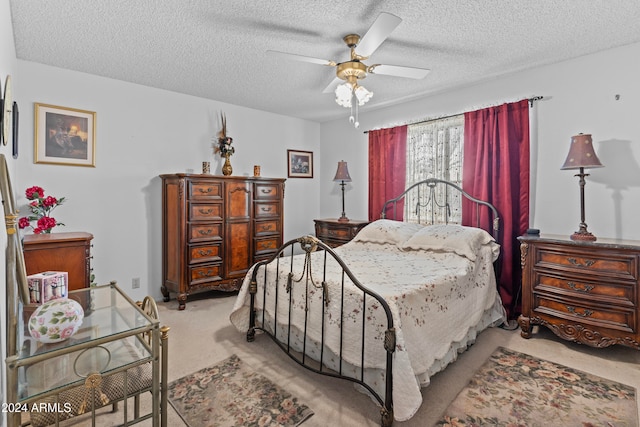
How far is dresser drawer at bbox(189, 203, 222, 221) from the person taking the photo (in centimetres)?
367

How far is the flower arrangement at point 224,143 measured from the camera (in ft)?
14.1

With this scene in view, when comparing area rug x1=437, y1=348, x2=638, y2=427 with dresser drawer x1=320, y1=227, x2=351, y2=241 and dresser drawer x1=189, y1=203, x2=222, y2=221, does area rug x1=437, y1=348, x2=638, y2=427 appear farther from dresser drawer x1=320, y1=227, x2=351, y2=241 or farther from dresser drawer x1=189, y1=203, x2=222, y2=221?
dresser drawer x1=189, y1=203, x2=222, y2=221

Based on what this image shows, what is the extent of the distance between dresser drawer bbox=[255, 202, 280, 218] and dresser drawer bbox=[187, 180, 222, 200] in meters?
0.55

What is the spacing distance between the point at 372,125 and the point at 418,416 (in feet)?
12.5

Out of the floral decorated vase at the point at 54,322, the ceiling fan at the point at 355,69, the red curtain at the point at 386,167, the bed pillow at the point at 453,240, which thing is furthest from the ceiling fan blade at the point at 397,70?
the floral decorated vase at the point at 54,322

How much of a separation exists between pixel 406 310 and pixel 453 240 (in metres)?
1.41

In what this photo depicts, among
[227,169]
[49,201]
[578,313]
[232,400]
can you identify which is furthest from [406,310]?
[49,201]

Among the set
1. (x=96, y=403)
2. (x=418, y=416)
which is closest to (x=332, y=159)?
(x=418, y=416)

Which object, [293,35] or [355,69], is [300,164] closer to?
[293,35]

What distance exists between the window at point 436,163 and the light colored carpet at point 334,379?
4.83ft

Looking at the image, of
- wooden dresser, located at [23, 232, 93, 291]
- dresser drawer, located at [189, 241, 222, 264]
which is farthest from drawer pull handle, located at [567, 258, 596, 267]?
wooden dresser, located at [23, 232, 93, 291]

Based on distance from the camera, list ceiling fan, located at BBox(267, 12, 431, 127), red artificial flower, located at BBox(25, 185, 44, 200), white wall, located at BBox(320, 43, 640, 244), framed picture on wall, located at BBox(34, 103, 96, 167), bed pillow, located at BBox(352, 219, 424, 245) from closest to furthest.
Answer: ceiling fan, located at BBox(267, 12, 431, 127)
white wall, located at BBox(320, 43, 640, 244)
red artificial flower, located at BBox(25, 185, 44, 200)
framed picture on wall, located at BBox(34, 103, 96, 167)
bed pillow, located at BBox(352, 219, 424, 245)

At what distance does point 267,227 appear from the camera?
14.3ft

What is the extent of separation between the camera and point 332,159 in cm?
538
